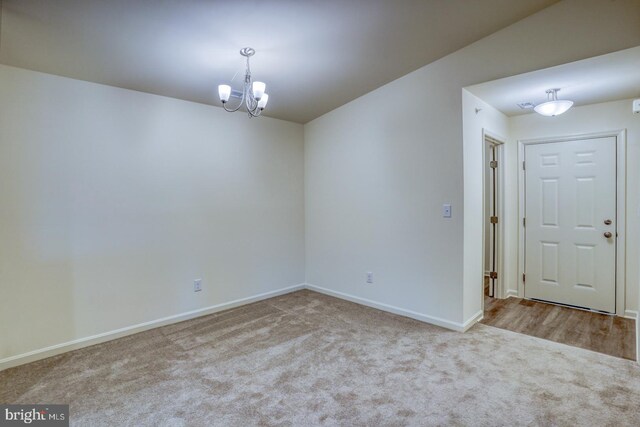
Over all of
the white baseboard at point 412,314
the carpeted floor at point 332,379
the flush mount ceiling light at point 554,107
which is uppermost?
the flush mount ceiling light at point 554,107

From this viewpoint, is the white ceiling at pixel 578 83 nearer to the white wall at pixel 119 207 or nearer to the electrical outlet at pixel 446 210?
the electrical outlet at pixel 446 210

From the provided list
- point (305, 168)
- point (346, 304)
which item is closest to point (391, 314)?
point (346, 304)

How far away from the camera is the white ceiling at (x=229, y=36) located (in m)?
2.14

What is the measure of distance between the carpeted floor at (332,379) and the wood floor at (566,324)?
20cm

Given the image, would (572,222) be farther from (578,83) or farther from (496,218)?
(578,83)

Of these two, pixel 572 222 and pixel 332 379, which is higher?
pixel 572 222

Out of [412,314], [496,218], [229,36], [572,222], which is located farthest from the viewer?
[496,218]

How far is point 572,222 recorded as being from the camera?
12.5 feet

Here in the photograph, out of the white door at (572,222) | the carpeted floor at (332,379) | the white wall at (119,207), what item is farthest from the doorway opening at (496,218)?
the white wall at (119,207)

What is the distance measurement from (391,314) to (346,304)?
24.5 inches

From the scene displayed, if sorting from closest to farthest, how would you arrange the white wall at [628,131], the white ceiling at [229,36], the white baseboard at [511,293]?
the white ceiling at [229,36] → the white wall at [628,131] → the white baseboard at [511,293]

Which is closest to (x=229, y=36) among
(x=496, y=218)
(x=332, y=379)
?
(x=332, y=379)

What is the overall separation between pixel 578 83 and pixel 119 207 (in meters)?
4.46

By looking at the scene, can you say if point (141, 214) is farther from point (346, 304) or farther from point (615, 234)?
point (615, 234)
